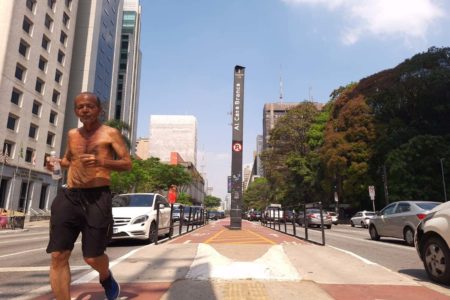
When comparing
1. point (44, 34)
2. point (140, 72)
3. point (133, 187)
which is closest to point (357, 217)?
point (133, 187)

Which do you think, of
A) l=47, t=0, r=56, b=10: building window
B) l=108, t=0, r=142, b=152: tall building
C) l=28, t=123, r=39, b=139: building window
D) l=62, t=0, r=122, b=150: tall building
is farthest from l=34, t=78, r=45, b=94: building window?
l=108, t=0, r=142, b=152: tall building

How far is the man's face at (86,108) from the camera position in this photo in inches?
146

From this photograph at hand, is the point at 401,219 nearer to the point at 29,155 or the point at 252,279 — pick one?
the point at 252,279

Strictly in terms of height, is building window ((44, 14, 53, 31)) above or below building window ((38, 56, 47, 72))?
above

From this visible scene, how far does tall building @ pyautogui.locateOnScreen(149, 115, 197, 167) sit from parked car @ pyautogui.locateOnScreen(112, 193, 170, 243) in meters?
127

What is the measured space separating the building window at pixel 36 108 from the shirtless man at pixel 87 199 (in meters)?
42.2

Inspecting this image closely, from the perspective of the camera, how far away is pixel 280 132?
5444 cm

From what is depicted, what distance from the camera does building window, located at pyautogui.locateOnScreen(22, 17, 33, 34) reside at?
40269mm

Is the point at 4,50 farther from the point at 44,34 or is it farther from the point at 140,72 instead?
the point at 140,72

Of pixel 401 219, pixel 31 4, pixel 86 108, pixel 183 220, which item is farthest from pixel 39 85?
pixel 86 108

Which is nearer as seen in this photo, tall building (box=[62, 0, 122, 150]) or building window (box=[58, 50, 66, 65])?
building window (box=[58, 50, 66, 65])

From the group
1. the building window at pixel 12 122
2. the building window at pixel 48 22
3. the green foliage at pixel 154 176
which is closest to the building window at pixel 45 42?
the building window at pixel 48 22

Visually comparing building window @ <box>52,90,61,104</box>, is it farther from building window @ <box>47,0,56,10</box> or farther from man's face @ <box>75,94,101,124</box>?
man's face @ <box>75,94,101,124</box>

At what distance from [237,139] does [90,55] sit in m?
38.2
